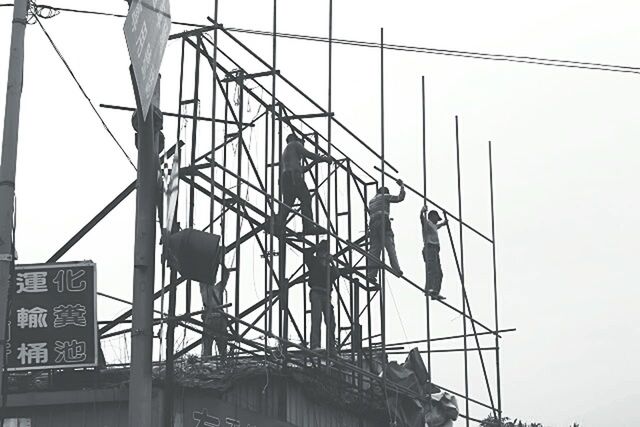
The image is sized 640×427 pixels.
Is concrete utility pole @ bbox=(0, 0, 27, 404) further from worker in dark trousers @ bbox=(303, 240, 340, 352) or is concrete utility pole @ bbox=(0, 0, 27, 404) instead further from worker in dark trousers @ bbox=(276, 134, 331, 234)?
worker in dark trousers @ bbox=(303, 240, 340, 352)

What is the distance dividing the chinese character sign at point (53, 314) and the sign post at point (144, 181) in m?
6.07

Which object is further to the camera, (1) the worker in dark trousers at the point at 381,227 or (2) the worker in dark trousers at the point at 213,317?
(1) the worker in dark trousers at the point at 381,227

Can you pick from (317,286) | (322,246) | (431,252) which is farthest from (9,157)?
(431,252)

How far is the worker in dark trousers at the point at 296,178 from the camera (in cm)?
1827

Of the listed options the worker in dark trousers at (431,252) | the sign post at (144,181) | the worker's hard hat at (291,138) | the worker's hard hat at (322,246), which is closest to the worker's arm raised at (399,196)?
the worker in dark trousers at (431,252)

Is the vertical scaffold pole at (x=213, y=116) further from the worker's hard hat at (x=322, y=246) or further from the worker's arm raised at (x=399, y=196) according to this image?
the worker's arm raised at (x=399, y=196)

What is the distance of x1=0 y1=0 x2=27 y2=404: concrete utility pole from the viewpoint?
397 inches

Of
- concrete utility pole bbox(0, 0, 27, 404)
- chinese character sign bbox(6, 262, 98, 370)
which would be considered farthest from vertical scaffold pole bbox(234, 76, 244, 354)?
concrete utility pole bbox(0, 0, 27, 404)

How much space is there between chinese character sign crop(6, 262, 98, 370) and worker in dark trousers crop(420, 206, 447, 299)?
7.20 meters

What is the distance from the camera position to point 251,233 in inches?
691

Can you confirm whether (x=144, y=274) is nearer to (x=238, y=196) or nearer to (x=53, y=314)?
(x=238, y=196)

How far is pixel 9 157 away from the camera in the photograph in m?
10.4

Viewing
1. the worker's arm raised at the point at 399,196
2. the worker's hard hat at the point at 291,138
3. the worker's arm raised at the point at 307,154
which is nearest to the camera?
the worker's arm raised at the point at 307,154

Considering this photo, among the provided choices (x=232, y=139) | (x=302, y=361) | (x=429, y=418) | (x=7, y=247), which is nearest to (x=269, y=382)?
(x=302, y=361)
